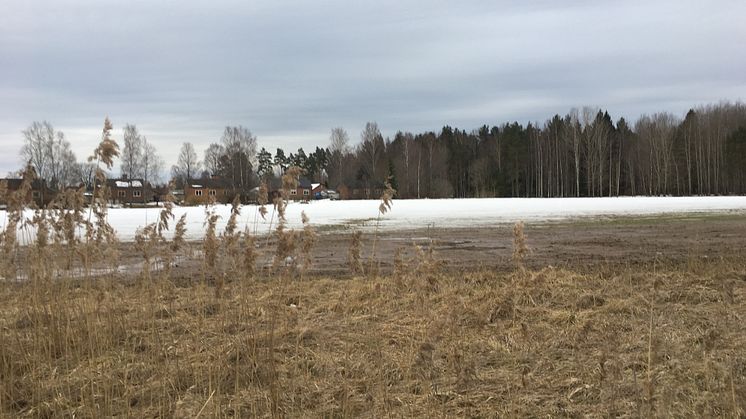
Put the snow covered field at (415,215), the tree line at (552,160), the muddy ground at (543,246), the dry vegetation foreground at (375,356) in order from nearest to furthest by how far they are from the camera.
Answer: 1. the dry vegetation foreground at (375,356)
2. the muddy ground at (543,246)
3. the snow covered field at (415,215)
4. the tree line at (552,160)

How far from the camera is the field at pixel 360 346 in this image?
4.11m

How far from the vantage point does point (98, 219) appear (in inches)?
212

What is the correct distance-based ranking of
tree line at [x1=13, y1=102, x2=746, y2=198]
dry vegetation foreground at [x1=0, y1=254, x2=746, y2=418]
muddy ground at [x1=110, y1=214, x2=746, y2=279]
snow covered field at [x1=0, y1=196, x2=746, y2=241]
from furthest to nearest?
tree line at [x1=13, y1=102, x2=746, y2=198]
snow covered field at [x1=0, y1=196, x2=746, y2=241]
muddy ground at [x1=110, y1=214, x2=746, y2=279]
dry vegetation foreground at [x1=0, y1=254, x2=746, y2=418]

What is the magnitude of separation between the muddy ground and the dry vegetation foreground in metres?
1.96

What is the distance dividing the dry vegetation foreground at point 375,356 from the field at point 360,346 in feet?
0.07

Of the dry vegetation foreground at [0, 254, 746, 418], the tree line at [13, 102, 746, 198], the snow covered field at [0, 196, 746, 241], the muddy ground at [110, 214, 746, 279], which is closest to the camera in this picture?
the dry vegetation foreground at [0, 254, 746, 418]

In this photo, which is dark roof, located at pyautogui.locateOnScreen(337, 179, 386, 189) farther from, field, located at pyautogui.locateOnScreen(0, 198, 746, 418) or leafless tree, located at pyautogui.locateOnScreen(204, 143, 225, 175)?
field, located at pyautogui.locateOnScreen(0, 198, 746, 418)

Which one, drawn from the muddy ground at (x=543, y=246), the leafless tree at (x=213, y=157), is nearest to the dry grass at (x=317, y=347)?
the muddy ground at (x=543, y=246)

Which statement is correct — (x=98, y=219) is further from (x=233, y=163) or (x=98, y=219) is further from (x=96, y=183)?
(x=233, y=163)

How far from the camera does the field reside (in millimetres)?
4109

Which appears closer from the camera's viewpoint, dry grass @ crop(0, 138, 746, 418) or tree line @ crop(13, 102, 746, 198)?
dry grass @ crop(0, 138, 746, 418)

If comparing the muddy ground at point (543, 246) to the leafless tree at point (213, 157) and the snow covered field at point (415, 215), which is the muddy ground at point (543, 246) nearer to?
the snow covered field at point (415, 215)

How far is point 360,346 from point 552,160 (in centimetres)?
8250

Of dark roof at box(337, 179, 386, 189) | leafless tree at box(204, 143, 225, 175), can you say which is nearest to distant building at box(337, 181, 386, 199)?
dark roof at box(337, 179, 386, 189)
